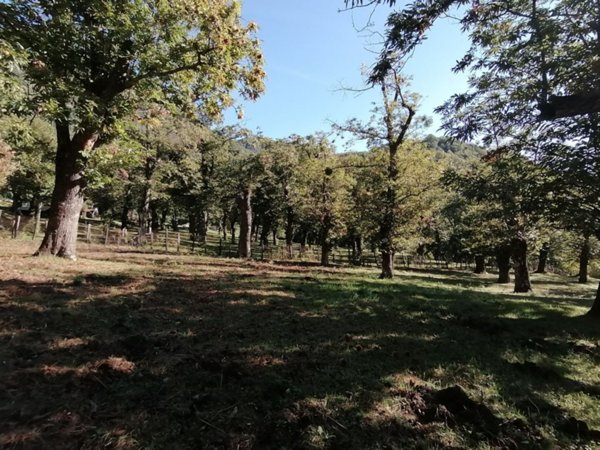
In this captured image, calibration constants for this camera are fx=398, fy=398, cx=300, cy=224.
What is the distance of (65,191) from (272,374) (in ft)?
34.7

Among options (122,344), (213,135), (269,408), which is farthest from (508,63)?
(213,135)

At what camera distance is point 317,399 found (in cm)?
441

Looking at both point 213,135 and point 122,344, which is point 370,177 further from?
point 213,135

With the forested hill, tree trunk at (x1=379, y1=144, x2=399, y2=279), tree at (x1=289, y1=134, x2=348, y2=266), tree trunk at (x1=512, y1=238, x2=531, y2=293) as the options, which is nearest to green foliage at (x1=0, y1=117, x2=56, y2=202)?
tree at (x1=289, y1=134, x2=348, y2=266)

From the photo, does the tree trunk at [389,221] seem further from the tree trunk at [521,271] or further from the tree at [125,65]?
the tree at [125,65]

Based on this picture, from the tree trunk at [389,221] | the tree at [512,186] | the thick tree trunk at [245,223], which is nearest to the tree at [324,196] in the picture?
the thick tree trunk at [245,223]

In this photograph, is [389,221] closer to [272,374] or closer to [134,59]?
[134,59]

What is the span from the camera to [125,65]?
12.3 metres

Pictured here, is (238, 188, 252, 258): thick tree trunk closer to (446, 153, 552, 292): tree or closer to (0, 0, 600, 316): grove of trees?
(0, 0, 600, 316): grove of trees

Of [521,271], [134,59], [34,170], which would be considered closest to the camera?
[134,59]

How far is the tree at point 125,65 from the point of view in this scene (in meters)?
10.5

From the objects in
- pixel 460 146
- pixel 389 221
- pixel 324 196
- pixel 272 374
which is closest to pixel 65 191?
pixel 272 374

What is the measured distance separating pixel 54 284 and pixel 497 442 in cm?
846

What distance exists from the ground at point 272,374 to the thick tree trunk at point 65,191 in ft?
12.0
